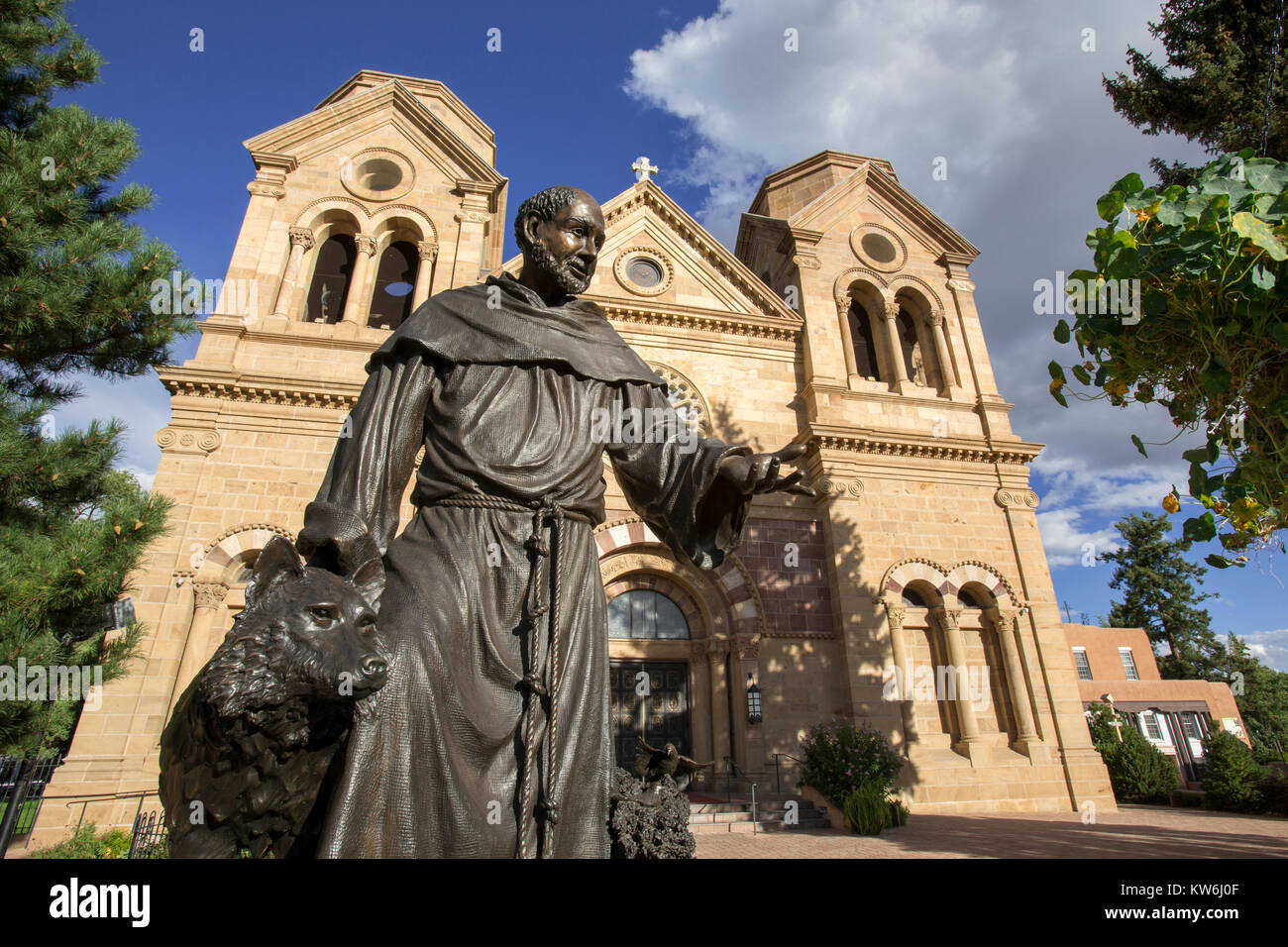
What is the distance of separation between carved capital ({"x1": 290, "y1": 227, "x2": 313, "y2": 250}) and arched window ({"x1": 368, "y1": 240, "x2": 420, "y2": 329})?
64.4 inches

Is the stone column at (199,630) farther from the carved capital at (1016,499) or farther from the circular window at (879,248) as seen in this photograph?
the circular window at (879,248)

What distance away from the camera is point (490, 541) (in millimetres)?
Answer: 2070

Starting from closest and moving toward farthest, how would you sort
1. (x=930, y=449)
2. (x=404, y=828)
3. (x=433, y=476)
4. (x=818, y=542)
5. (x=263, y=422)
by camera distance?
(x=404, y=828)
(x=433, y=476)
(x=263, y=422)
(x=818, y=542)
(x=930, y=449)

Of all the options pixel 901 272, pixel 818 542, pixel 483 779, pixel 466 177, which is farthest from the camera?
pixel 901 272

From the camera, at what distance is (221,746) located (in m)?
1.45

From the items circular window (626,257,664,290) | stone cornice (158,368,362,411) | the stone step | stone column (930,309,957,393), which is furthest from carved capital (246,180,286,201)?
stone column (930,309,957,393)

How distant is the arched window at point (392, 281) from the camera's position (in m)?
16.7

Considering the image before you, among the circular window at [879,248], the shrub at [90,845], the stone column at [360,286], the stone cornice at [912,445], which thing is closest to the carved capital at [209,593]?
the shrub at [90,845]

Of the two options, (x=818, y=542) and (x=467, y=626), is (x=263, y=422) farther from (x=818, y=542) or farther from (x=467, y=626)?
(x=467, y=626)

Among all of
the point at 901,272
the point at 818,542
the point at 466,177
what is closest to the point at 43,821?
the point at 818,542

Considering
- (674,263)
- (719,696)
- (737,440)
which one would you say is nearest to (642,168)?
(674,263)

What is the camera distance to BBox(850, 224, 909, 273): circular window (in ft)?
63.3

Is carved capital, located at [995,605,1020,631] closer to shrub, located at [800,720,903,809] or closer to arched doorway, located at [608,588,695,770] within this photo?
→ shrub, located at [800,720,903,809]

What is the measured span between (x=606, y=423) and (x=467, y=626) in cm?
95
